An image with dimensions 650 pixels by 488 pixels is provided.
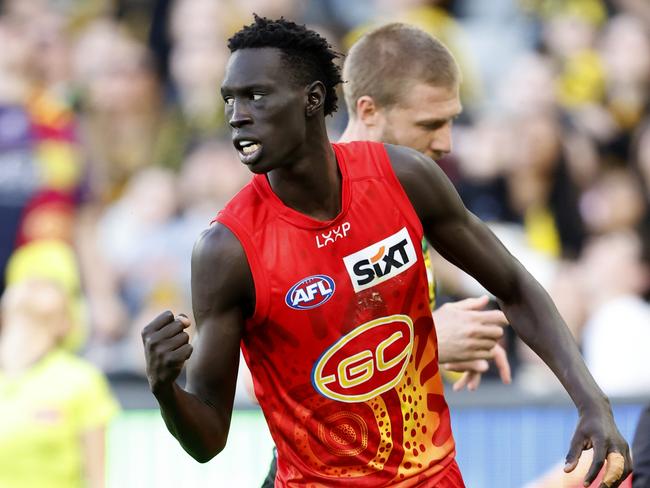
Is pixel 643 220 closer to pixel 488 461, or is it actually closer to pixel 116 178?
pixel 488 461

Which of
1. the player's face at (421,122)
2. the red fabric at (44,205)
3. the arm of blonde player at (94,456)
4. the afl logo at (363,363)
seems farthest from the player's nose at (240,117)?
the red fabric at (44,205)

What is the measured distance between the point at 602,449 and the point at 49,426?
3.99m

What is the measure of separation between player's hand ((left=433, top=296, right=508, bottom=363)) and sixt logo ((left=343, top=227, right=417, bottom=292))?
2.27ft

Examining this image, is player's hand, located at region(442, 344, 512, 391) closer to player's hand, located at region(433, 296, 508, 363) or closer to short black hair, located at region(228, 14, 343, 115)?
Result: player's hand, located at region(433, 296, 508, 363)

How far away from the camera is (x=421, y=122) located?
16.5ft

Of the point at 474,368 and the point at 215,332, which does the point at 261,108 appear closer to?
the point at 215,332

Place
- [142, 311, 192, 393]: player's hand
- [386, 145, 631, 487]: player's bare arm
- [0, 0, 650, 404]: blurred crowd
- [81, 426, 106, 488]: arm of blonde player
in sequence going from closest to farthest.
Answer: [142, 311, 192, 393]: player's hand < [386, 145, 631, 487]: player's bare arm < [81, 426, 106, 488]: arm of blonde player < [0, 0, 650, 404]: blurred crowd

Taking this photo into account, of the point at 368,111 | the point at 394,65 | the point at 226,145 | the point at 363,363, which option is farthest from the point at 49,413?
the point at 363,363

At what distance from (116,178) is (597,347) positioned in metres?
3.77

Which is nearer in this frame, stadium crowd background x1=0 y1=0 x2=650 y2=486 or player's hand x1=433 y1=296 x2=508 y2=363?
player's hand x1=433 y1=296 x2=508 y2=363

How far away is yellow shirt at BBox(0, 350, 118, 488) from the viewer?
23.1ft

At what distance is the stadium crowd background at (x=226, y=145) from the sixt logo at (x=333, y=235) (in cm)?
482

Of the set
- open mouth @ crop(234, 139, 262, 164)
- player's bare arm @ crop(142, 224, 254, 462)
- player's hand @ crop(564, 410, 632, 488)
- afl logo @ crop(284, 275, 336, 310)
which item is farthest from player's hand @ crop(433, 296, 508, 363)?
open mouth @ crop(234, 139, 262, 164)

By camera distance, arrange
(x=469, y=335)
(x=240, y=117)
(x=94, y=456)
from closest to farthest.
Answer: (x=240, y=117)
(x=469, y=335)
(x=94, y=456)
